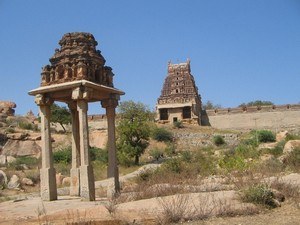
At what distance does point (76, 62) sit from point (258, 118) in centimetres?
3835

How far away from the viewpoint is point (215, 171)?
1530cm

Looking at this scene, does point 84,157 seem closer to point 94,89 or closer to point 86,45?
point 94,89

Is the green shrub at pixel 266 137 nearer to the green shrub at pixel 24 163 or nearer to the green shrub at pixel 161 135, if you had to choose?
the green shrub at pixel 161 135

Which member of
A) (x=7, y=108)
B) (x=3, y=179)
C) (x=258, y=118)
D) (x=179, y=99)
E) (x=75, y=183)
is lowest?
(x=3, y=179)

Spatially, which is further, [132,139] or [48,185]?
[132,139]

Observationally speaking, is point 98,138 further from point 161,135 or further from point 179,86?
point 179,86

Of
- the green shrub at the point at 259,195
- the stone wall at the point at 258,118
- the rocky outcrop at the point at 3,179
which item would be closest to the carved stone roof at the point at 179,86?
the stone wall at the point at 258,118

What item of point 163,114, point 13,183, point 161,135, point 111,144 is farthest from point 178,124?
point 111,144

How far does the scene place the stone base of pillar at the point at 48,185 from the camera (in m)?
9.48

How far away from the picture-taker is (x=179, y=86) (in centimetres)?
4841

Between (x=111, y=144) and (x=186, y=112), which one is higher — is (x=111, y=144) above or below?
below

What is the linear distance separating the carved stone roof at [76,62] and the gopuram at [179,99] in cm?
3491

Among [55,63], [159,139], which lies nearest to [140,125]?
[159,139]

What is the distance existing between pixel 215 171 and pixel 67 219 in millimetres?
10100
